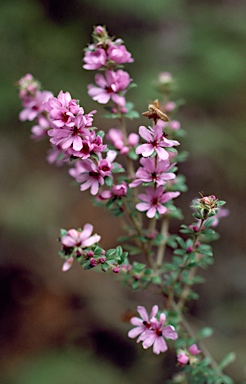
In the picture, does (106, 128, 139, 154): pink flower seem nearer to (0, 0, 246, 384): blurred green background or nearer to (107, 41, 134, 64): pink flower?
(107, 41, 134, 64): pink flower

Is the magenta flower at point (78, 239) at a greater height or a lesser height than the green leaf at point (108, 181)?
lesser

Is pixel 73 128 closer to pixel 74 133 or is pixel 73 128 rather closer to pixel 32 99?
pixel 74 133

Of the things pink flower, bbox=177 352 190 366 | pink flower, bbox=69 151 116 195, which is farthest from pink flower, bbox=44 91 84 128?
pink flower, bbox=177 352 190 366

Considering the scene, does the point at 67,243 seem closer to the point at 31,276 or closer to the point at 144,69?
the point at 31,276

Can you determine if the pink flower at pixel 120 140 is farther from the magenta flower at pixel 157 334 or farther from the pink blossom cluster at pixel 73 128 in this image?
the magenta flower at pixel 157 334

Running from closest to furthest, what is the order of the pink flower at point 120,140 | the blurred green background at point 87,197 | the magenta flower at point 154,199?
1. the magenta flower at point 154,199
2. the pink flower at point 120,140
3. the blurred green background at point 87,197

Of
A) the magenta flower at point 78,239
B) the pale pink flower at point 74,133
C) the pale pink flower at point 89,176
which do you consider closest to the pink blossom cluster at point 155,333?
the magenta flower at point 78,239

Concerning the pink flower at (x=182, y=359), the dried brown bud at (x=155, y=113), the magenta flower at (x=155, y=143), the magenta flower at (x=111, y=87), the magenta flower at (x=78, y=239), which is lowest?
the pink flower at (x=182, y=359)
